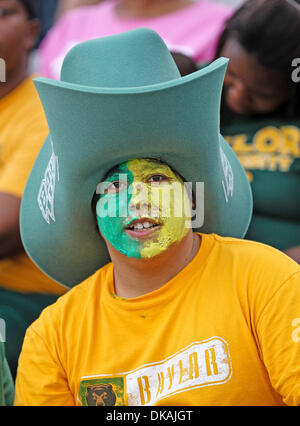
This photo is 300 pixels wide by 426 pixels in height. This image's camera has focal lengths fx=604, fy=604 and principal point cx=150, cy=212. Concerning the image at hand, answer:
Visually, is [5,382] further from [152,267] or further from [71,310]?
[152,267]

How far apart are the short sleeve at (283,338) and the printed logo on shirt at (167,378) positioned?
0.25 ft

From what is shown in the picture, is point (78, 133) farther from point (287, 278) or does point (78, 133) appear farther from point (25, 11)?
point (25, 11)

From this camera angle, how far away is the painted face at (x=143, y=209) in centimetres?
114

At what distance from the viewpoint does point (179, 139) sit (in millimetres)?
1118

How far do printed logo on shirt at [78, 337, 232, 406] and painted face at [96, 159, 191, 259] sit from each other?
0.20m

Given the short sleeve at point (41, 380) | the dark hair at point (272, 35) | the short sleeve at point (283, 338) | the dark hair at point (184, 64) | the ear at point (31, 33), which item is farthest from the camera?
the ear at point (31, 33)

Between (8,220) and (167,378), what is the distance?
0.74m

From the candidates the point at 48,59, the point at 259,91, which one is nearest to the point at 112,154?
the point at 259,91

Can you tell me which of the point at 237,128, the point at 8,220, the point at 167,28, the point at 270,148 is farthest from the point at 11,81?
the point at 270,148

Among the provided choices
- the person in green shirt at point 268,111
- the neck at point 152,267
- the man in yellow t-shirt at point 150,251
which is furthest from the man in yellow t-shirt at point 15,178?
the person in green shirt at point 268,111

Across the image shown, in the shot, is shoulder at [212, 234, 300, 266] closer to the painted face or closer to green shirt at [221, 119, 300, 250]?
the painted face

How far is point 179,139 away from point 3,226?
72 cm

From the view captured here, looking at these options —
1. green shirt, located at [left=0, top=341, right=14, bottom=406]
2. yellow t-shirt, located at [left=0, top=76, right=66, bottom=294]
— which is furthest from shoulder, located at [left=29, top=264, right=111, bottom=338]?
yellow t-shirt, located at [left=0, top=76, right=66, bottom=294]

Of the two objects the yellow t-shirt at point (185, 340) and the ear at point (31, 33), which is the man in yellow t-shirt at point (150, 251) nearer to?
the yellow t-shirt at point (185, 340)
